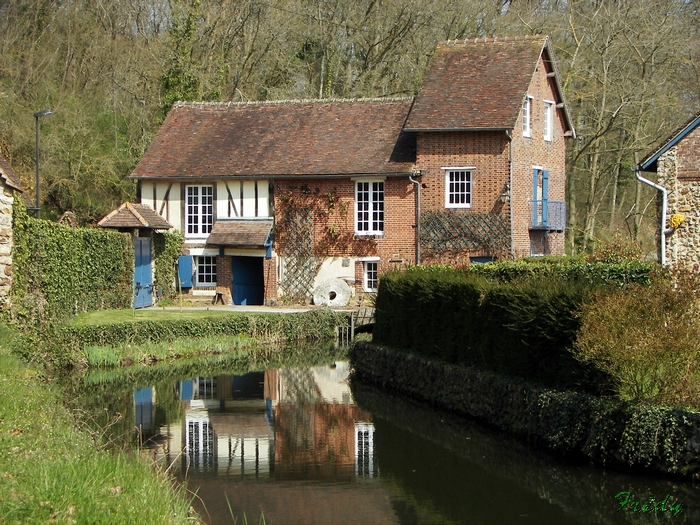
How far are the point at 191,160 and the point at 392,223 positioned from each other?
768 centimetres

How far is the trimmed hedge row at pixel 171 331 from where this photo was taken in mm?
21188

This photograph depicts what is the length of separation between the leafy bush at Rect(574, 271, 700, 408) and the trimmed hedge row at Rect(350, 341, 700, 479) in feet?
1.40

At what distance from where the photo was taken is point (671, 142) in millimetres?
20750

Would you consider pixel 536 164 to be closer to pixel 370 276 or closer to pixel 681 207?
pixel 370 276

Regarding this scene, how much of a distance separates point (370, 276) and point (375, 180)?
3306 millimetres

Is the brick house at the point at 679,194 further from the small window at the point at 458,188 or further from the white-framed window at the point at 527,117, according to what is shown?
the white-framed window at the point at 527,117

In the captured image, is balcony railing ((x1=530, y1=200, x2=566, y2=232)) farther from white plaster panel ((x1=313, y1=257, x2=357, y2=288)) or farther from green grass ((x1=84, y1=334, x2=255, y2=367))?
green grass ((x1=84, y1=334, x2=255, y2=367))

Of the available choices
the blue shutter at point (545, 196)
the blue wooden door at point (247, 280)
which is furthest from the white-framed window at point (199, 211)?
the blue shutter at point (545, 196)

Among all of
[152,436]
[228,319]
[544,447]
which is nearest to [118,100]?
[228,319]

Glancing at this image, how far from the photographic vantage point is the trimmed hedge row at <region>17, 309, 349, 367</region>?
21.2 metres

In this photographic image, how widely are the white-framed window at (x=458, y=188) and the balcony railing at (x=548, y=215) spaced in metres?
2.41

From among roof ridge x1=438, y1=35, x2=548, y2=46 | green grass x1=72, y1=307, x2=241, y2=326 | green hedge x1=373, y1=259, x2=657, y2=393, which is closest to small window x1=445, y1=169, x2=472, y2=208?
roof ridge x1=438, y1=35, x2=548, y2=46

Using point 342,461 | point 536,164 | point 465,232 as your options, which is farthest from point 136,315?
point 536,164

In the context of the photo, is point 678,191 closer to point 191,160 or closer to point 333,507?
point 333,507
